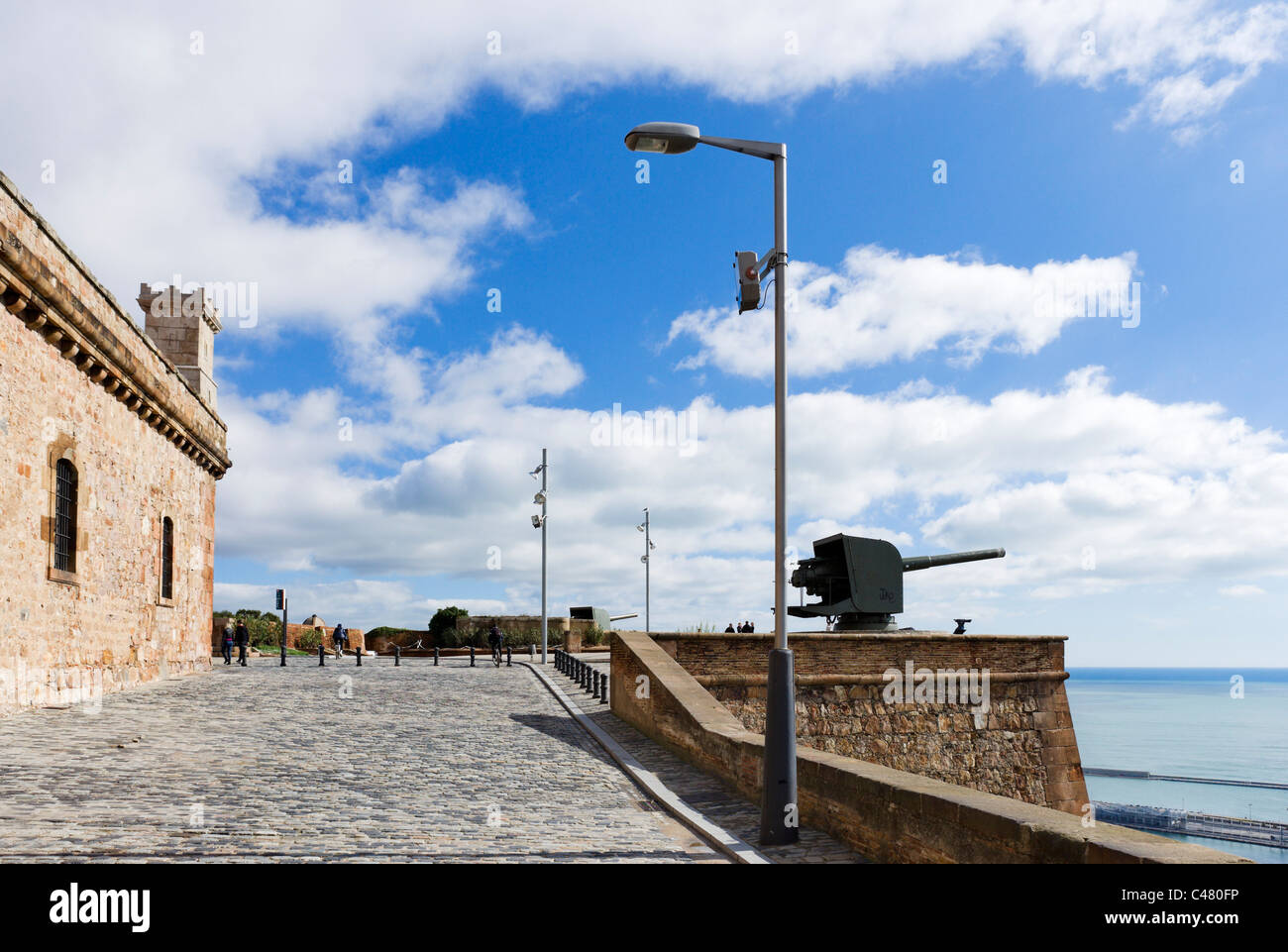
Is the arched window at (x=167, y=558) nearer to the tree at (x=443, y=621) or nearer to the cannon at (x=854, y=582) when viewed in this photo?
the cannon at (x=854, y=582)

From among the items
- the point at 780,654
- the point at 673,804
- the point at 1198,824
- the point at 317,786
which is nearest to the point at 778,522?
the point at 780,654

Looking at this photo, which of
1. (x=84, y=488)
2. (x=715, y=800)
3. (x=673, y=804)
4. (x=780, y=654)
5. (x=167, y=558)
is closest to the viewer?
(x=780, y=654)

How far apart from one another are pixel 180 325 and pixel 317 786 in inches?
828

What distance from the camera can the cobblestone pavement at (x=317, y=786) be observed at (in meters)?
7.56

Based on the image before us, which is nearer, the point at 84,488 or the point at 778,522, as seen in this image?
the point at 778,522

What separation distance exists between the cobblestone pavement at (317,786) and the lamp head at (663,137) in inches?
242

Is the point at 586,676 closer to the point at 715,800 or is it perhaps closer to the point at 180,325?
the point at 715,800

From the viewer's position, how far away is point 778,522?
8.73m

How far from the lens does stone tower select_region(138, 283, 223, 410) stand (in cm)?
2725

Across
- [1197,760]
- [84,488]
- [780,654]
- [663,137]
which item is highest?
[663,137]

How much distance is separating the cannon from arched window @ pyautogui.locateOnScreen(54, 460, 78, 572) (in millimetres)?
14696

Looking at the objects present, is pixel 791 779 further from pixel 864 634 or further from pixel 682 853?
pixel 864 634

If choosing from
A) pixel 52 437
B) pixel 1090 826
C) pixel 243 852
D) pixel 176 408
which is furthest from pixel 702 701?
pixel 176 408
